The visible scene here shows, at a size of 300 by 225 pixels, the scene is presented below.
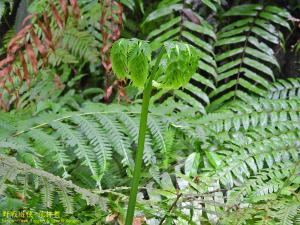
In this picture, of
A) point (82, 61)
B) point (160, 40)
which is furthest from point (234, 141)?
point (82, 61)

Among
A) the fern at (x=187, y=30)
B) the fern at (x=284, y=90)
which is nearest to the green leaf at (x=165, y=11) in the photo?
the fern at (x=187, y=30)

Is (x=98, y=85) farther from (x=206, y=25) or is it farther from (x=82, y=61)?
(x=206, y=25)

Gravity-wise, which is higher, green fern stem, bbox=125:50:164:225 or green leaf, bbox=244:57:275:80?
green leaf, bbox=244:57:275:80

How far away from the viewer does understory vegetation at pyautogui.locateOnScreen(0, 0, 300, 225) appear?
4.13 ft

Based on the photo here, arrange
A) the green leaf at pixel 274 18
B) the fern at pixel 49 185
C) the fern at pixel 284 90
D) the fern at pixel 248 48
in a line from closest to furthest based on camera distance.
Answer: the fern at pixel 49 185 → the fern at pixel 284 90 → the fern at pixel 248 48 → the green leaf at pixel 274 18

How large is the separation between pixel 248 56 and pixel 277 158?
1.09 meters

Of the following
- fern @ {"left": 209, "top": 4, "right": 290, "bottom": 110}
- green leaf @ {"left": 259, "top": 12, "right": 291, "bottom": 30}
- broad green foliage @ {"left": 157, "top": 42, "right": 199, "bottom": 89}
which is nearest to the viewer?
broad green foliage @ {"left": 157, "top": 42, "right": 199, "bottom": 89}

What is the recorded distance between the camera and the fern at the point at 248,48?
2.39m

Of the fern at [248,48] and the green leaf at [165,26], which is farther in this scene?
the green leaf at [165,26]

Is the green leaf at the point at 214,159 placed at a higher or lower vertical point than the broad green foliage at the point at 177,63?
lower

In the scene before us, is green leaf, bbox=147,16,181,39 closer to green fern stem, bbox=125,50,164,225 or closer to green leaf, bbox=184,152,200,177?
green leaf, bbox=184,152,200,177

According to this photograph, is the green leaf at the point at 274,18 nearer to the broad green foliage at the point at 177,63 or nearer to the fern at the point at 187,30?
the fern at the point at 187,30

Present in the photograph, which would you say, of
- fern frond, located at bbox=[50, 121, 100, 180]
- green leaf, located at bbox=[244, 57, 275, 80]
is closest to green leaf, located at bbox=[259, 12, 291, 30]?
green leaf, located at bbox=[244, 57, 275, 80]

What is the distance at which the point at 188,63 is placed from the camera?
0.89 meters
